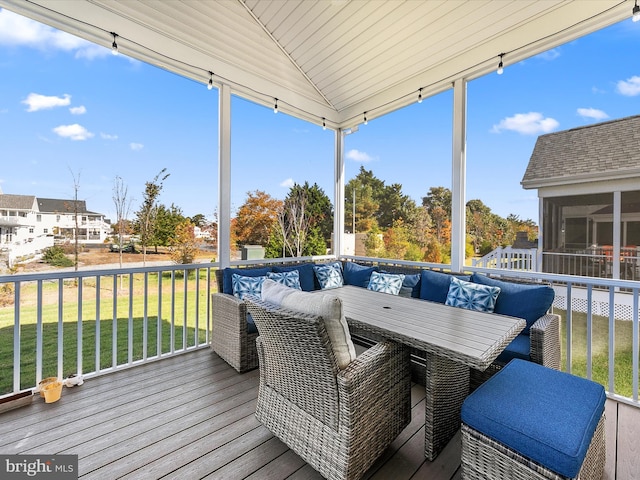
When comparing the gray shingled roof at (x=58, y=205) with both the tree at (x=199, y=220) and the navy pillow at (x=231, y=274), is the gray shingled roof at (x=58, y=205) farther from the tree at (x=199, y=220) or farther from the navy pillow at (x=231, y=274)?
the navy pillow at (x=231, y=274)

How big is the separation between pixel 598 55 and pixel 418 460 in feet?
12.0

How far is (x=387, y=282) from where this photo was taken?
11.0 ft

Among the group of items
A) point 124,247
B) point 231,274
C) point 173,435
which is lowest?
point 173,435

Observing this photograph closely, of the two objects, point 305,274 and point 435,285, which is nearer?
point 435,285

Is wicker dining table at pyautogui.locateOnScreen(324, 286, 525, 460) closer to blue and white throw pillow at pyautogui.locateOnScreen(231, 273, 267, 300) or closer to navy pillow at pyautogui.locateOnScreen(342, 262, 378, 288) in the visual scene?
blue and white throw pillow at pyautogui.locateOnScreen(231, 273, 267, 300)

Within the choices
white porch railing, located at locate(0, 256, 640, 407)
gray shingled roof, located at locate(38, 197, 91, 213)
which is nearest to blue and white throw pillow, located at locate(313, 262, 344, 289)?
white porch railing, located at locate(0, 256, 640, 407)

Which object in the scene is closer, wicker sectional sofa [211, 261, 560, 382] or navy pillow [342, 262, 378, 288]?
wicker sectional sofa [211, 261, 560, 382]

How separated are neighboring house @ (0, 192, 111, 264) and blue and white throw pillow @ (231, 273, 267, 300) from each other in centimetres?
140

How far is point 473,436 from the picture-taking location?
4.33 ft

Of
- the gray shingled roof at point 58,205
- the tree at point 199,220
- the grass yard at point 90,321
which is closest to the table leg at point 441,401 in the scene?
the grass yard at point 90,321

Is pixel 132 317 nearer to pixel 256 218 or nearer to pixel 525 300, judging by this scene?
pixel 256 218

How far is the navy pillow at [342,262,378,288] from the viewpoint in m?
3.85

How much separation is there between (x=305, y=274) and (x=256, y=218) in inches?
45.6

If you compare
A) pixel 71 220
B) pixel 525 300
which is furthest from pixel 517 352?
pixel 71 220
